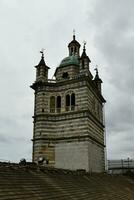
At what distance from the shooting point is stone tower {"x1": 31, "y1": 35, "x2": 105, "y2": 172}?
1255 inches

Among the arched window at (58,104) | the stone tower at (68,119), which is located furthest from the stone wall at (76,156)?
the arched window at (58,104)

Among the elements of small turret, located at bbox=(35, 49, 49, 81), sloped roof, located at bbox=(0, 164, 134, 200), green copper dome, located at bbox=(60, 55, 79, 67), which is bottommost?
sloped roof, located at bbox=(0, 164, 134, 200)

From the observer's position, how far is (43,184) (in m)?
14.4

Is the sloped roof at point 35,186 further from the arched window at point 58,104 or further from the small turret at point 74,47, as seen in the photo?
the small turret at point 74,47

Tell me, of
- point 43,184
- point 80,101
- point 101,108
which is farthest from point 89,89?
point 43,184

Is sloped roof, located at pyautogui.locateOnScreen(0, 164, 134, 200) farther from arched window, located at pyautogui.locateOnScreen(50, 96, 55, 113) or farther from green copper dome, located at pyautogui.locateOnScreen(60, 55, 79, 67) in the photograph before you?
green copper dome, located at pyautogui.locateOnScreen(60, 55, 79, 67)

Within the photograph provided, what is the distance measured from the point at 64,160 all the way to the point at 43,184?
700 inches

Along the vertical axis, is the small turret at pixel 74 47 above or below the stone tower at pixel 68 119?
above

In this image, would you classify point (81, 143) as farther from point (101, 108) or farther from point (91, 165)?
point (101, 108)

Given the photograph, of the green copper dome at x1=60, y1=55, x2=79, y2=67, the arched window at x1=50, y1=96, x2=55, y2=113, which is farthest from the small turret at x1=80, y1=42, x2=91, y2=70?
the arched window at x1=50, y1=96, x2=55, y2=113

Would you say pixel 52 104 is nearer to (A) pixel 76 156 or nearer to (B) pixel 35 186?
(A) pixel 76 156

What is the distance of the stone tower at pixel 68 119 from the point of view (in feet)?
105

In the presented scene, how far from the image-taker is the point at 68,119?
33062 mm

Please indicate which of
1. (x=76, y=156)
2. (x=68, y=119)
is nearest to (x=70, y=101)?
(x=68, y=119)
